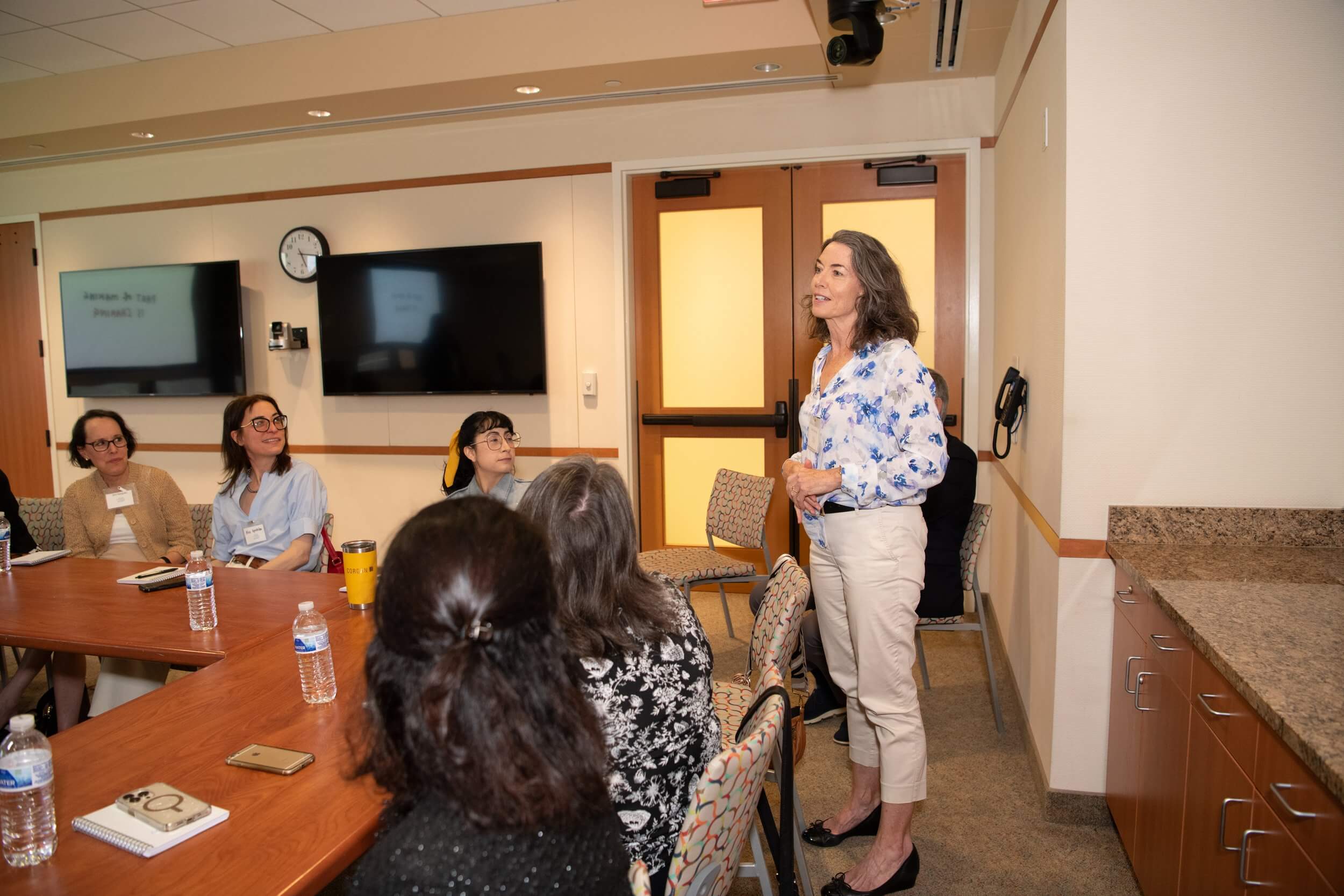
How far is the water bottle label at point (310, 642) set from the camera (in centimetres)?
168

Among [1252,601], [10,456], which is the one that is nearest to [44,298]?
[10,456]

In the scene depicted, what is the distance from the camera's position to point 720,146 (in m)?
4.73

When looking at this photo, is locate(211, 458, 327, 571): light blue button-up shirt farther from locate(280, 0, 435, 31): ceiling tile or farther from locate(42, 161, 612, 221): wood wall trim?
locate(42, 161, 612, 221): wood wall trim

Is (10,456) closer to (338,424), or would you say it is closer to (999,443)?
(338,424)

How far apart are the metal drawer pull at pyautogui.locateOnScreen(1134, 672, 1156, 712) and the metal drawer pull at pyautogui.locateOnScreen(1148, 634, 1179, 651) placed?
0.29ft

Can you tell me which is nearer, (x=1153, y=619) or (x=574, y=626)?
(x=574, y=626)

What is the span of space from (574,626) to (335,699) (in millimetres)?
656

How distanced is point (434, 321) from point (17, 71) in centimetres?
283

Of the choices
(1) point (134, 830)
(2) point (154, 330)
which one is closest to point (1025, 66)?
(1) point (134, 830)

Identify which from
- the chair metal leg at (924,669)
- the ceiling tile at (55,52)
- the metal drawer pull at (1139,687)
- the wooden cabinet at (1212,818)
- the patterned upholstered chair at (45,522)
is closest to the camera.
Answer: the wooden cabinet at (1212,818)

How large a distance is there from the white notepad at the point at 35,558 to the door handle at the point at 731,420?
286cm

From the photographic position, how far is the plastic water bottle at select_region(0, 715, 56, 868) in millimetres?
1173

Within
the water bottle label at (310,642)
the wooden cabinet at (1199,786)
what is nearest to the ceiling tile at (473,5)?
the water bottle label at (310,642)

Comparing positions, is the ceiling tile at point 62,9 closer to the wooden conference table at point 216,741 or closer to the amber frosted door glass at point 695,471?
the wooden conference table at point 216,741
